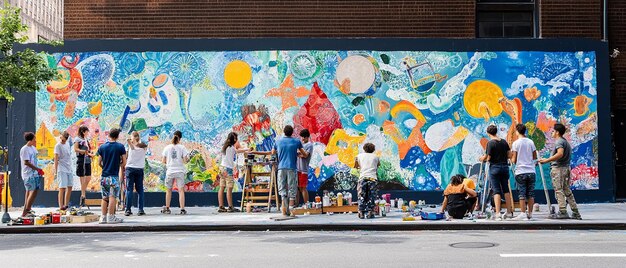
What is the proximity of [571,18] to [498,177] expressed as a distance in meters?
6.83

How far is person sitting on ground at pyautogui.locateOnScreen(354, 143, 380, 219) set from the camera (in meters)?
14.3

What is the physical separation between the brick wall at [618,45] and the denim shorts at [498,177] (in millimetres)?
6196

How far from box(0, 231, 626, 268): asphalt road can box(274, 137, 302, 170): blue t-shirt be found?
209 centimetres

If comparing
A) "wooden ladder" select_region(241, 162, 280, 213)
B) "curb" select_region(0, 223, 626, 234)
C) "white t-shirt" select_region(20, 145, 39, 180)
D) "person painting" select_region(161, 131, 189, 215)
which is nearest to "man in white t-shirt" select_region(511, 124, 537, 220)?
"curb" select_region(0, 223, 626, 234)

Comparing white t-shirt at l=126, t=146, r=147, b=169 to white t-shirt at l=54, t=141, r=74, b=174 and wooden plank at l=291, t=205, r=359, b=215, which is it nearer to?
white t-shirt at l=54, t=141, r=74, b=174

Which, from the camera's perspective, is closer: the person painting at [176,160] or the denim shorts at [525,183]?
the denim shorts at [525,183]

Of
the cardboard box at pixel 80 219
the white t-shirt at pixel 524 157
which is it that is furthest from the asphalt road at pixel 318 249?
the white t-shirt at pixel 524 157

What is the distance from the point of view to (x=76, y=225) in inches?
536

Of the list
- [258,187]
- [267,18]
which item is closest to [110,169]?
[258,187]

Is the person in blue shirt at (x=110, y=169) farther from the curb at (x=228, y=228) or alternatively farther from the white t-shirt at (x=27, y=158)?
the white t-shirt at (x=27, y=158)

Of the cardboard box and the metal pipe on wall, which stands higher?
the metal pipe on wall

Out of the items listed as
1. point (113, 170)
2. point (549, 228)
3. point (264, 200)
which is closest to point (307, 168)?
point (264, 200)

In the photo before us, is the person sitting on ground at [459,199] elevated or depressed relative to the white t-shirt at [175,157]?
depressed

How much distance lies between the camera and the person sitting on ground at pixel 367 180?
14.3m
